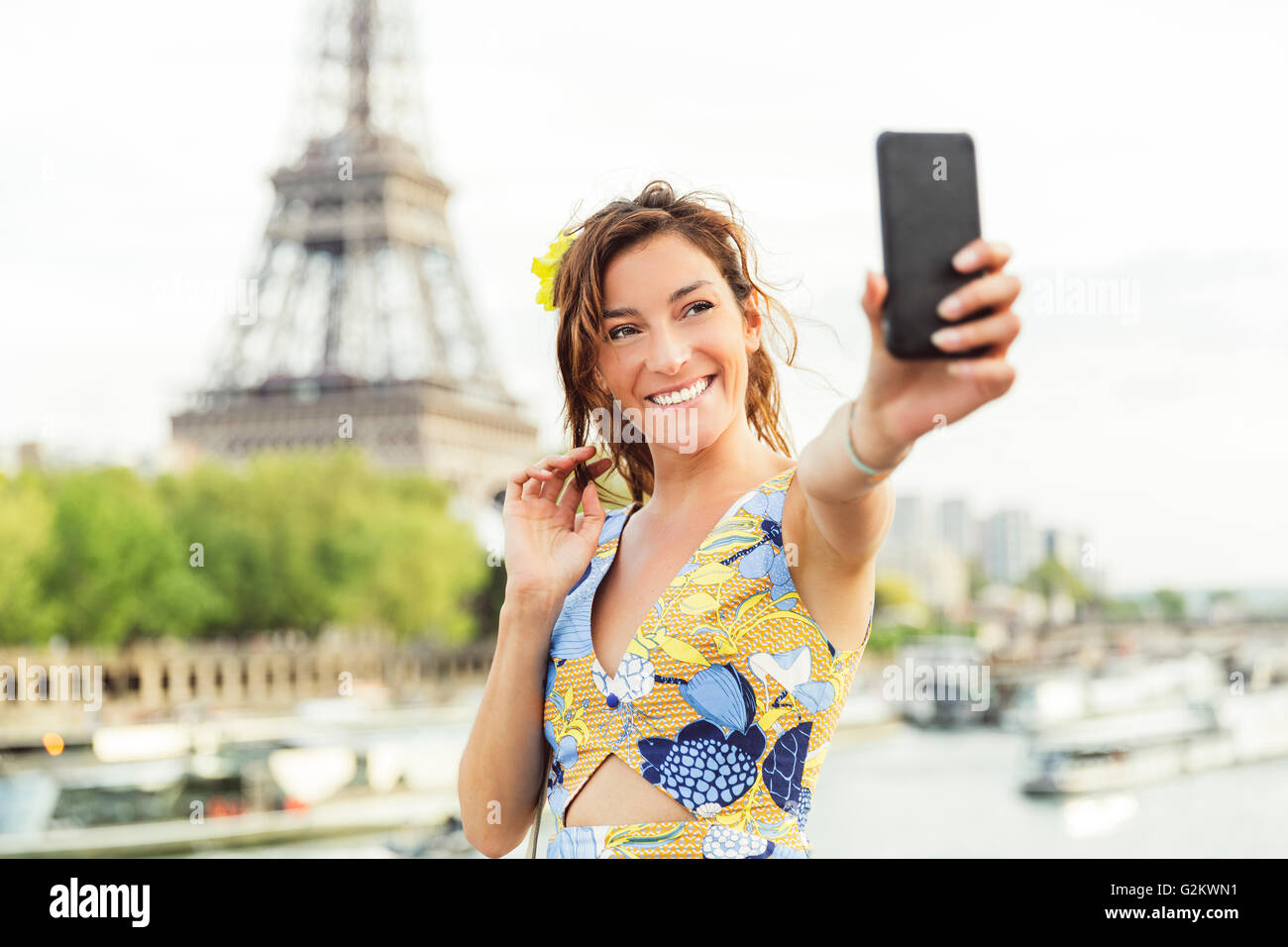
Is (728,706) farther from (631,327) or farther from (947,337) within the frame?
(947,337)

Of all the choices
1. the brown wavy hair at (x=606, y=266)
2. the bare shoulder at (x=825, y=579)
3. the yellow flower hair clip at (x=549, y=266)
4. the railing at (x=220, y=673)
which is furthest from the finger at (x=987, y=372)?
the railing at (x=220, y=673)

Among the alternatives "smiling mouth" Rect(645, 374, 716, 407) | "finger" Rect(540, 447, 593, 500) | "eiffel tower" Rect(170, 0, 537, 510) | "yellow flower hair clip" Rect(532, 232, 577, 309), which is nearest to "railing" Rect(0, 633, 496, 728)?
"eiffel tower" Rect(170, 0, 537, 510)

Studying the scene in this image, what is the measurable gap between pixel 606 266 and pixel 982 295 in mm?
759

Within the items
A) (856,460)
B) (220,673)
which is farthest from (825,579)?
(220,673)

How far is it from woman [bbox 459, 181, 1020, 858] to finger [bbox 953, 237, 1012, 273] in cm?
21

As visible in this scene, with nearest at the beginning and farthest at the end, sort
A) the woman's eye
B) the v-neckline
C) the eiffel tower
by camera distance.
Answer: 1. the v-neckline
2. the woman's eye
3. the eiffel tower

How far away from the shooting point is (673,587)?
60.6 inches

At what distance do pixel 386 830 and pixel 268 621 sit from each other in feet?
34.8

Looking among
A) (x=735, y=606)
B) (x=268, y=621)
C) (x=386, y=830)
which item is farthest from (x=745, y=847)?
(x=268, y=621)

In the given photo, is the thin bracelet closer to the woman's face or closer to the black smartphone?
the black smartphone

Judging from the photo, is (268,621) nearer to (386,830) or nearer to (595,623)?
(386,830)

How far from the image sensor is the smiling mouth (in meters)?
1.63

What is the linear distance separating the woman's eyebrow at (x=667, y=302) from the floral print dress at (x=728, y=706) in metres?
0.27

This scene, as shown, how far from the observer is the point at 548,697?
65.9 inches
